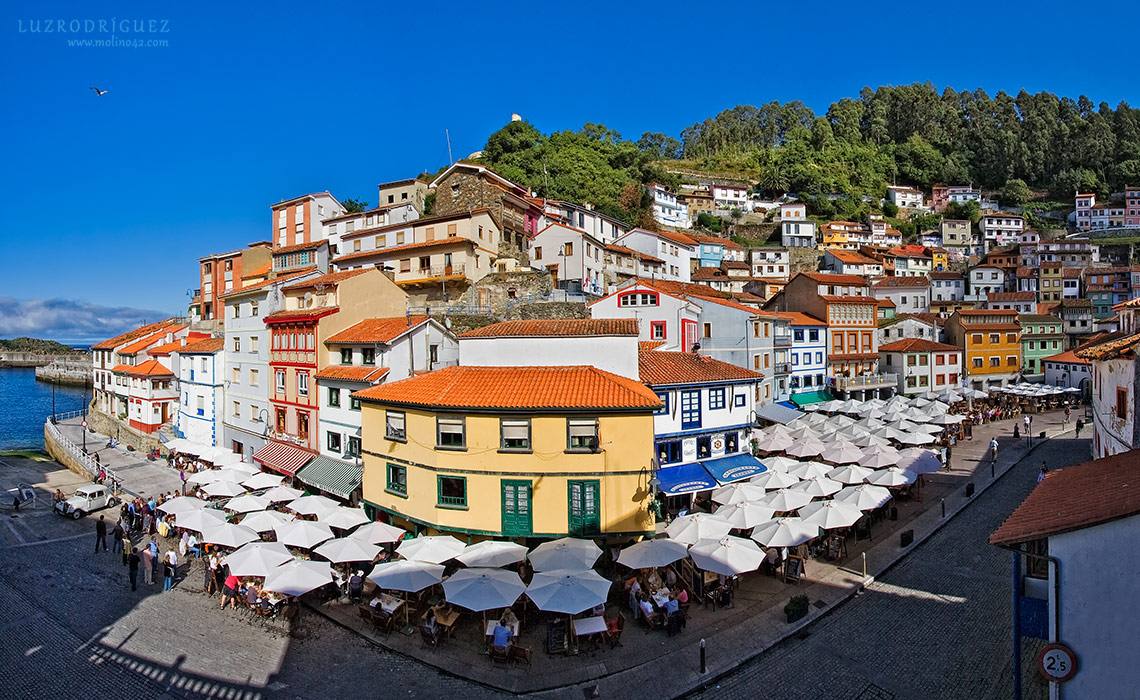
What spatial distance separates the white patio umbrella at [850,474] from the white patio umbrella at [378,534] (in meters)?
17.4

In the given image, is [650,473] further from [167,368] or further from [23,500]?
[167,368]

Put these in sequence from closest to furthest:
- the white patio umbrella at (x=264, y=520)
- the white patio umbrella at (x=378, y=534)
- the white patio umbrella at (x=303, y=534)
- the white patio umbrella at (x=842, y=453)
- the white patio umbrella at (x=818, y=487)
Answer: the white patio umbrella at (x=303, y=534)
the white patio umbrella at (x=378, y=534)
the white patio umbrella at (x=264, y=520)
the white patio umbrella at (x=818, y=487)
the white patio umbrella at (x=842, y=453)

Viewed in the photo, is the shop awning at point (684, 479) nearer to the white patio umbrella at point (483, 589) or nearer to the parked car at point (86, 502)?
the white patio umbrella at point (483, 589)

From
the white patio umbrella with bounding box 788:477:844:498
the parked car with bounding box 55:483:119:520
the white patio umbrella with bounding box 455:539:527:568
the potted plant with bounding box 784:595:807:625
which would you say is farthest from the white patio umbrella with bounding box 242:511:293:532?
the white patio umbrella with bounding box 788:477:844:498

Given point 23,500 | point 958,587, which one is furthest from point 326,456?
point 958,587

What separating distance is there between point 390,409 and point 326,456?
994 cm

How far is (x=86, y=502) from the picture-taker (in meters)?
28.5

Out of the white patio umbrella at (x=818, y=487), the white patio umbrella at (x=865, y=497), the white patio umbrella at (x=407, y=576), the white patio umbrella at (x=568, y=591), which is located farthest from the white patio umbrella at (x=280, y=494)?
the white patio umbrella at (x=865, y=497)

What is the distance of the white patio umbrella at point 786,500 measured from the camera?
21.2 m

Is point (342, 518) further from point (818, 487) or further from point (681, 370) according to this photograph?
point (818, 487)

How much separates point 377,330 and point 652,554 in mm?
17905

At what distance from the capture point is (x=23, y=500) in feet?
102

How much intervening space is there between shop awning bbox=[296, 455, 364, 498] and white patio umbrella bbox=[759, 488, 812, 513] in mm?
16448

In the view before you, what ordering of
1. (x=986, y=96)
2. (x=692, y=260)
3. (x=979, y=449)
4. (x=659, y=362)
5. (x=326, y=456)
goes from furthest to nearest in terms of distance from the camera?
(x=986, y=96) < (x=692, y=260) < (x=979, y=449) < (x=326, y=456) < (x=659, y=362)
